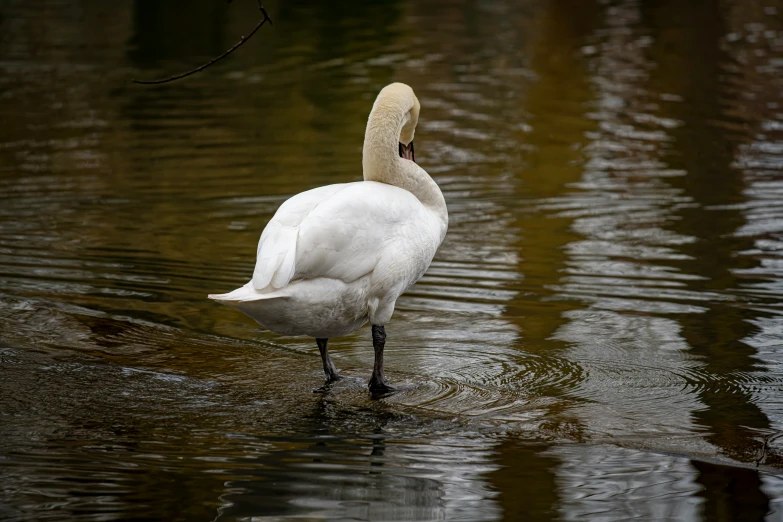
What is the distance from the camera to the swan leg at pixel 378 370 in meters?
5.93

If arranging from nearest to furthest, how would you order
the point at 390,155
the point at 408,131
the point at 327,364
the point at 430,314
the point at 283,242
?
the point at 283,242 → the point at 327,364 → the point at 390,155 → the point at 408,131 → the point at 430,314

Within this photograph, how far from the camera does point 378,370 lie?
5926 millimetres

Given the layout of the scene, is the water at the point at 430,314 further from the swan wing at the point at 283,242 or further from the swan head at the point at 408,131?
the swan head at the point at 408,131

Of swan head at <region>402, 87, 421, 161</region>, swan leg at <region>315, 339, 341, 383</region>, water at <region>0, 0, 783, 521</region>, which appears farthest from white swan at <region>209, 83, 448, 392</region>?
water at <region>0, 0, 783, 521</region>

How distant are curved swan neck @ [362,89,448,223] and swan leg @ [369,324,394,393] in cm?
85

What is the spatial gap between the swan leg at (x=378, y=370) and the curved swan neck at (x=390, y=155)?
85 cm

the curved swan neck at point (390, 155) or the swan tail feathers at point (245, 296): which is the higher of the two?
the curved swan neck at point (390, 155)

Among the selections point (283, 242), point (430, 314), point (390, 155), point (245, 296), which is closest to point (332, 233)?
point (283, 242)

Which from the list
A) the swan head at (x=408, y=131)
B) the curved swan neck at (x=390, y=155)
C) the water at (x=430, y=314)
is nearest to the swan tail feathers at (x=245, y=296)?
the water at (x=430, y=314)

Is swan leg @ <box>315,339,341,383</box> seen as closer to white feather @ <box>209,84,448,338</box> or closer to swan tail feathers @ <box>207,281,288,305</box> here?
white feather @ <box>209,84,448,338</box>

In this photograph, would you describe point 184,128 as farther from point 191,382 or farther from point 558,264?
point 191,382

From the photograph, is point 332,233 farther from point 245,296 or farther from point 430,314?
point 430,314

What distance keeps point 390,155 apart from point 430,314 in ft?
4.96

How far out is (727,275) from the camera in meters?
8.24
